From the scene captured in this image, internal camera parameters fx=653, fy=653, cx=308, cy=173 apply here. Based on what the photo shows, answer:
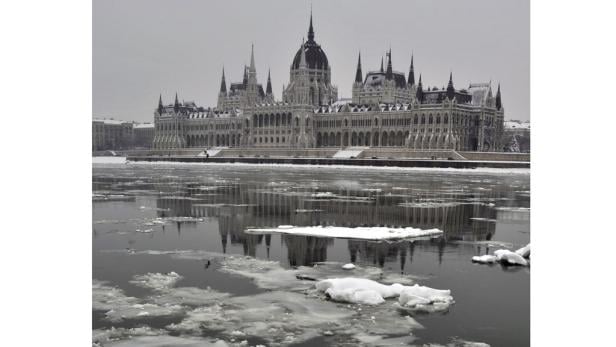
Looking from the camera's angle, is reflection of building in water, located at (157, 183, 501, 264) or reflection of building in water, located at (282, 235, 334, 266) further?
reflection of building in water, located at (157, 183, 501, 264)

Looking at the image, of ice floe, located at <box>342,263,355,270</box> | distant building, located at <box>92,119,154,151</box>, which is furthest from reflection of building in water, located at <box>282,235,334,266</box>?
distant building, located at <box>92,119,154,151</box>

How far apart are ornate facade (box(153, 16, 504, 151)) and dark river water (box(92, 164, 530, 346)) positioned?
158 ft

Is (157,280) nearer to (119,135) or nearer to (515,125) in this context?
(515,125)

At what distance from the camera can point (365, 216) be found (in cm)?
1446

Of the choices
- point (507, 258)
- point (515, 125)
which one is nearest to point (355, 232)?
point (507, 258)

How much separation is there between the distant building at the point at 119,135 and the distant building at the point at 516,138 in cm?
5242

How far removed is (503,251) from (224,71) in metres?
98.6

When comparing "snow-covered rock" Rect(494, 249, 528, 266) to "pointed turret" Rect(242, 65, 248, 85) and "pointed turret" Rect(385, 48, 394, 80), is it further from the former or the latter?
"pointed turret" Rect(242, 65, 248, 85)

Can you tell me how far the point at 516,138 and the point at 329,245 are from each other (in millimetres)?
60490

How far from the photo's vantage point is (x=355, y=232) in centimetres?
1181

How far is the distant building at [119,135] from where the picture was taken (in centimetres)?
9231

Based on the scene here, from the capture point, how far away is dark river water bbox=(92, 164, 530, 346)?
6.61m

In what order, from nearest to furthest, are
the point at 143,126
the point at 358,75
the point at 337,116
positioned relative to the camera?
1. the point at 337,116
2. the point at 358,75
3. the point at 143,126
